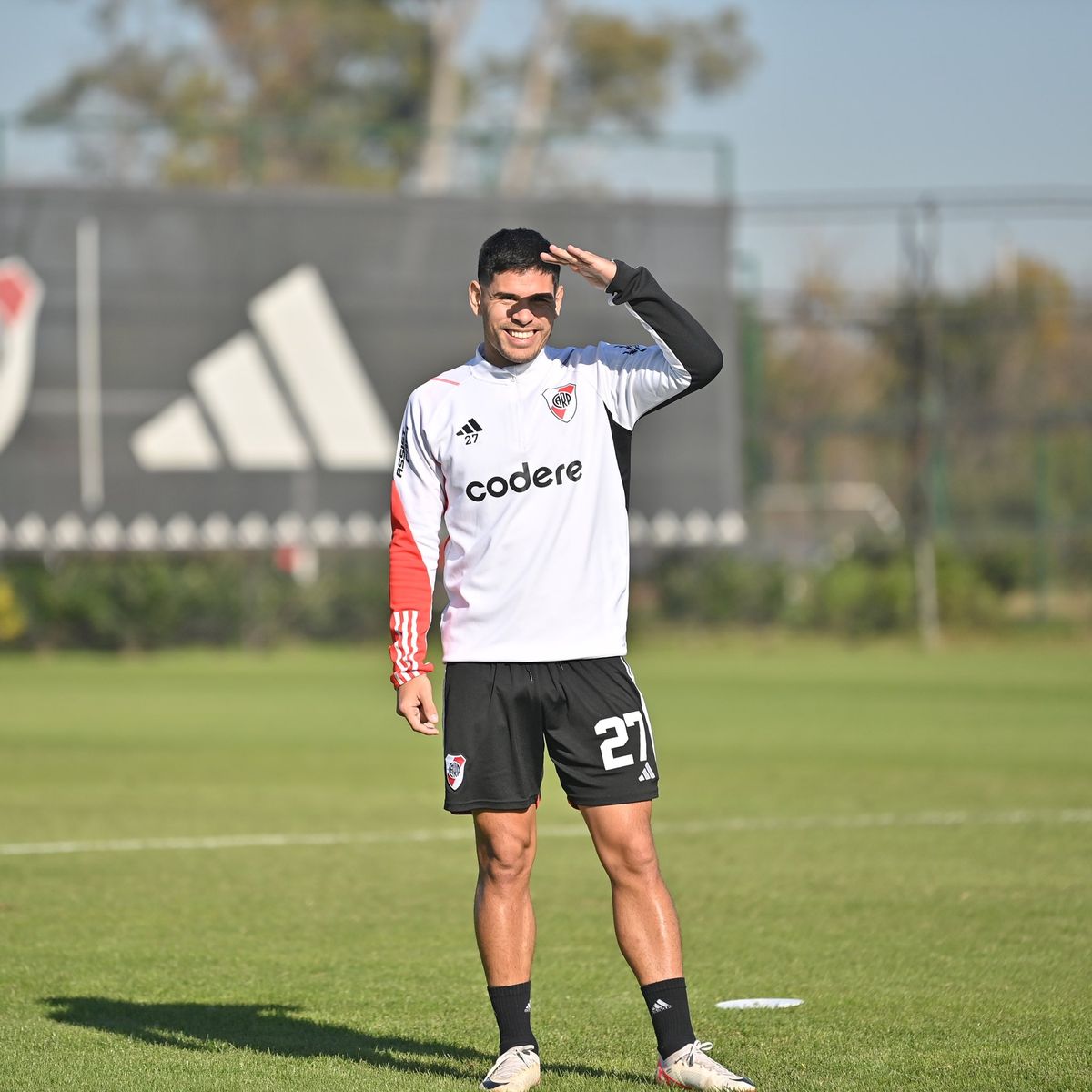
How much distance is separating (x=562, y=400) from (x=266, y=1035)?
215 centimetres

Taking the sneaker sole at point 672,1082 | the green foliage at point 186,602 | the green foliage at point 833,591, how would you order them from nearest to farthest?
1. the sneaker sole at point 672,1082
2. the green foliage at point 186,602
3. the green foliage at point 833,591

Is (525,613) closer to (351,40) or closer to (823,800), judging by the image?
(823,800)

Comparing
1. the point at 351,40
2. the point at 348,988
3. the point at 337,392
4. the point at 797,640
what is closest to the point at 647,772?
the point at 348,988

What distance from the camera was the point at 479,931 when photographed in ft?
17.9

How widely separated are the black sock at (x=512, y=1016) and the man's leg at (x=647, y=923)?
32 cm

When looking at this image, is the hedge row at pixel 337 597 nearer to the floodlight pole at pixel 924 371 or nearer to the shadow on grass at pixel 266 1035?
the floodlight pole at pixel 924 371

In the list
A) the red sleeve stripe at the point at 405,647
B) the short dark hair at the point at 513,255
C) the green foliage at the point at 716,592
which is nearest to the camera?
the short dark hair at the point at 513,255

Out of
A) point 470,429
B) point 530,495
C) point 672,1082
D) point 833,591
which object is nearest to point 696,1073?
point 672,1082

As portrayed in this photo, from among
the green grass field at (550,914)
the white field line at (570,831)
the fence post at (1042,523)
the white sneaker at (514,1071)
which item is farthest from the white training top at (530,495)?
the fence post at (1042,523)

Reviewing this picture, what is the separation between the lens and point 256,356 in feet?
89.3

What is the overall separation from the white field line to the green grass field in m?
0.04

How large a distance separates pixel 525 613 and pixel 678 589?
943 inches

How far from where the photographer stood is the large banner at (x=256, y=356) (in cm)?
2658

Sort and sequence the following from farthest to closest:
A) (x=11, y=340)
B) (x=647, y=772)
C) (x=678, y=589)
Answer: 1. (x=678, y=589)
2. (x=11, y=340)
3. (x=647, y=772)
